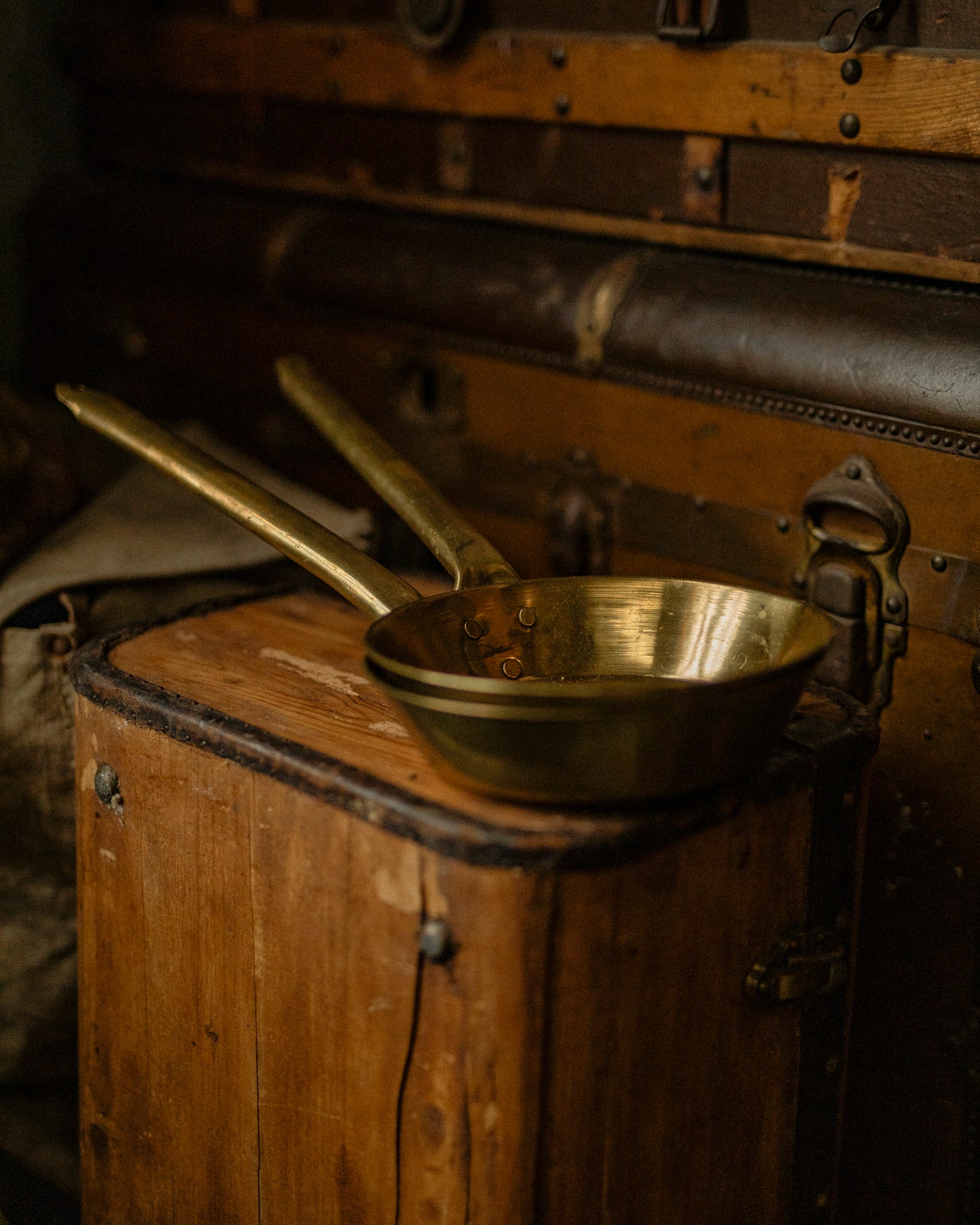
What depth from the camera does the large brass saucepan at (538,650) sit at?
0.91m

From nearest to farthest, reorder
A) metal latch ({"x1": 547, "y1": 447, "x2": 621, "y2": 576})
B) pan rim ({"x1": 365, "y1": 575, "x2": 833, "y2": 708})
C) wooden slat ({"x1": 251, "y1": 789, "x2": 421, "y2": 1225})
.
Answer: pan rim ({"x1": 365, "y1": 575, "x2": 833, "y2": 708})
wooden slat ({"x1": 251, "y1": 789, "x2": 421, "y2": 1225})
metal latch ({"x1": 547, "y1": 447, "x2": 621, "y2": 576})

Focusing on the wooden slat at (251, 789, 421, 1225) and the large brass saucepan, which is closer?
the large brass saucepan

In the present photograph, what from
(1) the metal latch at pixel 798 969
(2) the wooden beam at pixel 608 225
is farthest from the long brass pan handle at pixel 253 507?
(2) the wooden beam at pixel 608 225

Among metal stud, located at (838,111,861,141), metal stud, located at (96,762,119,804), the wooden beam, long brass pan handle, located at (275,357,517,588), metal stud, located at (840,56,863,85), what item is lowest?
metal stud, located at (96,762,119,804)

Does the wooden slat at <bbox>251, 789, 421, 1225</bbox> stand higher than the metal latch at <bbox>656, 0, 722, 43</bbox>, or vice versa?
the metal latch at <bbox>656, 0, 722, 43</bbox>

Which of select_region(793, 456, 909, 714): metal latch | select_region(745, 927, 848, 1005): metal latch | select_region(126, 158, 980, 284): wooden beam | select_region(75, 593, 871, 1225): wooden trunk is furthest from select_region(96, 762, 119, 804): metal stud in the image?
select_region(126, 158, 980, 284): wooden beam

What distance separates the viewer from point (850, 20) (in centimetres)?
139

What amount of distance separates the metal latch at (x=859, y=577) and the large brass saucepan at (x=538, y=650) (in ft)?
1.03

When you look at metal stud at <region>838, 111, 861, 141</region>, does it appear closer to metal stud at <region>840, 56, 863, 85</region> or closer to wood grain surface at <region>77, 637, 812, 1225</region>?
metal stud at <region>840, 56, 863, 85</region>

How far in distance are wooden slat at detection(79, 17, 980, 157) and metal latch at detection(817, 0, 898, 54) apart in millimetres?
26

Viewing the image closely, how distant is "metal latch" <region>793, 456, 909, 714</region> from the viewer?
138 centimetres

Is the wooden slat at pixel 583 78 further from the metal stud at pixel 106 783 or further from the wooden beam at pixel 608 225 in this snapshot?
the metal stud at pixel 106 783

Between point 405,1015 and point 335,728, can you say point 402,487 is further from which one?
point 405,1015

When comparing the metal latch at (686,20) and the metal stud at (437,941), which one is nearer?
the metal stud at (437,941)
